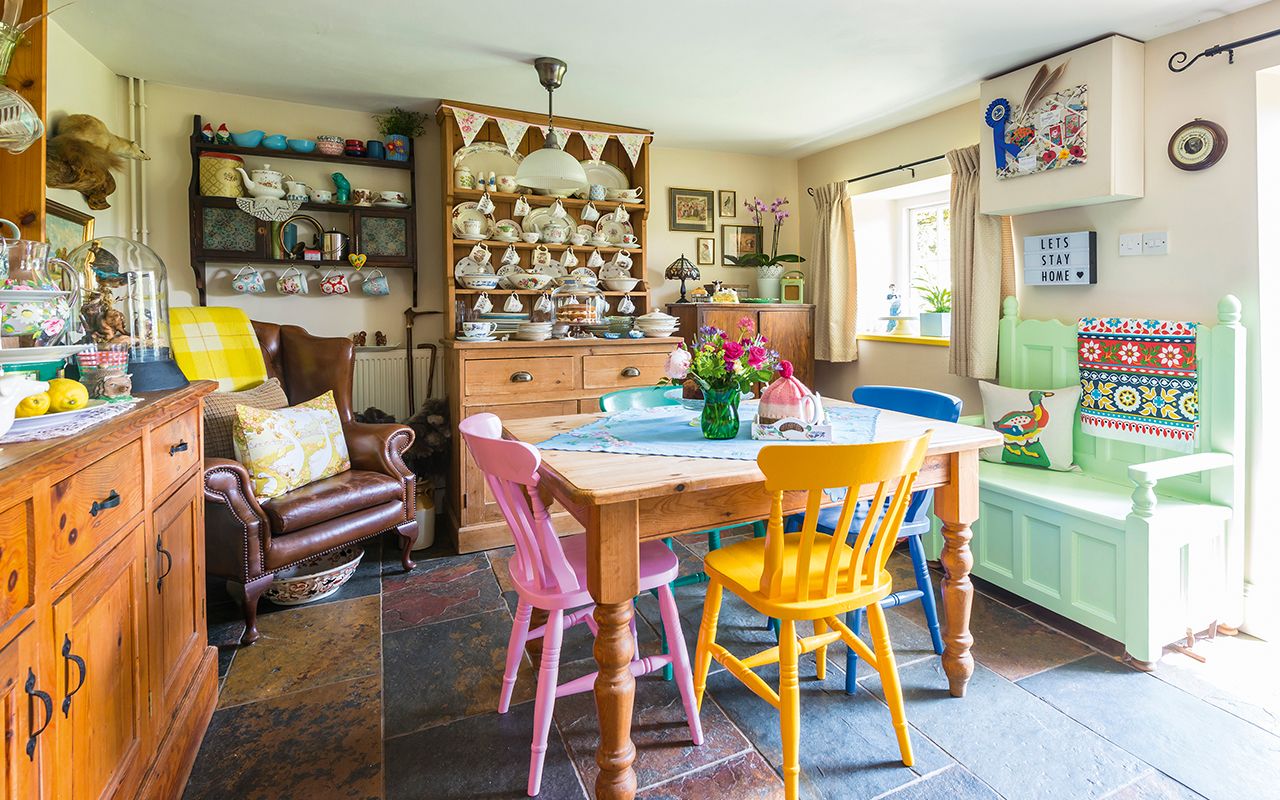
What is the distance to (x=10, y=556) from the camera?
914 mm

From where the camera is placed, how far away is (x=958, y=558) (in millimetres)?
1912

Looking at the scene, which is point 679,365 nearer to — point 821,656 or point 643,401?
point 643,401

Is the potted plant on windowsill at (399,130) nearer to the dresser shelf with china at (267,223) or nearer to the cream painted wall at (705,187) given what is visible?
the dresser shelf with china at (267,223)

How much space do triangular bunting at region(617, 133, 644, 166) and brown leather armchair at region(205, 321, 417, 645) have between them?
6.37 ft

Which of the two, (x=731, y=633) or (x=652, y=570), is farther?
(x=731, y=633)

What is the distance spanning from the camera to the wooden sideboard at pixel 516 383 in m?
3.30

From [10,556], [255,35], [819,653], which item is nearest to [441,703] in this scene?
[819,653]

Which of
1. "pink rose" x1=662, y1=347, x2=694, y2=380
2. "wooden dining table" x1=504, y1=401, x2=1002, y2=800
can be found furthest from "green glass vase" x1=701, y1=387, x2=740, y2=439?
"wooden dining table" x1=504, y1=401, x2=1002, y2=800

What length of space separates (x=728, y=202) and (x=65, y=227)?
3.56 meters

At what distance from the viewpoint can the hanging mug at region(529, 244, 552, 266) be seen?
3875mm

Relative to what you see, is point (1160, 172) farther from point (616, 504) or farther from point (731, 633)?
point (616, 504)

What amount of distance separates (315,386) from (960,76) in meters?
3.42

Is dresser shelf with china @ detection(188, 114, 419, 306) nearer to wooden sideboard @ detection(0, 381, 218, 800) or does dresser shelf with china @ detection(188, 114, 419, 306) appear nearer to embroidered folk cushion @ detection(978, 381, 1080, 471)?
wooden sideboard @ detection(0, 381, 218, 800)

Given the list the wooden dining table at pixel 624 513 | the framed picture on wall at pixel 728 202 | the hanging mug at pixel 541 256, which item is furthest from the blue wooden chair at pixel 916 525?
the framed picture on wall at pixel 728 202
